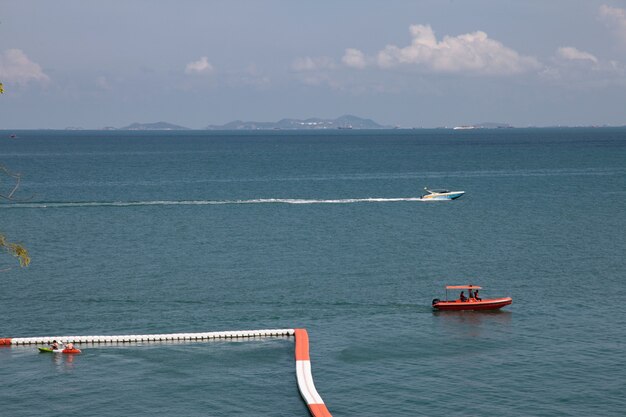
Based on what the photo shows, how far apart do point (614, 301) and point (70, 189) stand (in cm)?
12759

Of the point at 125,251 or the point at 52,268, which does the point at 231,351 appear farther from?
the point at 125,251

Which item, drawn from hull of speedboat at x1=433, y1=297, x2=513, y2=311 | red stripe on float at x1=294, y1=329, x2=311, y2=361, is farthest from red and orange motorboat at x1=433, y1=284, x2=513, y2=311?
red stripe on float at x1=294, y1=329, x2=311, y2=361

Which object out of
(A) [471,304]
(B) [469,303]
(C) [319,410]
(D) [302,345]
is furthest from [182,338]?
(A) [471,304]

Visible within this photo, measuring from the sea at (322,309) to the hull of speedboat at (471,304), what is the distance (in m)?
0.82

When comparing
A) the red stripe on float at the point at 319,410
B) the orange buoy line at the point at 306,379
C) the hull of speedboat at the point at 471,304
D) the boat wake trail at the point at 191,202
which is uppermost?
the boat wake trail at the point at 191,202

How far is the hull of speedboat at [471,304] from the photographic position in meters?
71.1

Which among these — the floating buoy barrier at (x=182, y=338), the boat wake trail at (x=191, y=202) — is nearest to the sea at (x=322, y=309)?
the floating buoy barrier at (x=182, y=338)

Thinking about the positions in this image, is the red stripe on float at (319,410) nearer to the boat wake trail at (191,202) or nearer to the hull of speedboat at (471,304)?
the hull of speedboat at (471,304)

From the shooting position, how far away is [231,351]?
2383 inches

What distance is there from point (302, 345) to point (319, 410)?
38.5 feet

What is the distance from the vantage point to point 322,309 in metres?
71.4

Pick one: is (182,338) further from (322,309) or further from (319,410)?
(319,410)

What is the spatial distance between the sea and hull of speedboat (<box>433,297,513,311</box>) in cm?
82

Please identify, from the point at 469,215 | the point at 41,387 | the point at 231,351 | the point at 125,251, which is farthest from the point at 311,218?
the point at 41,387
